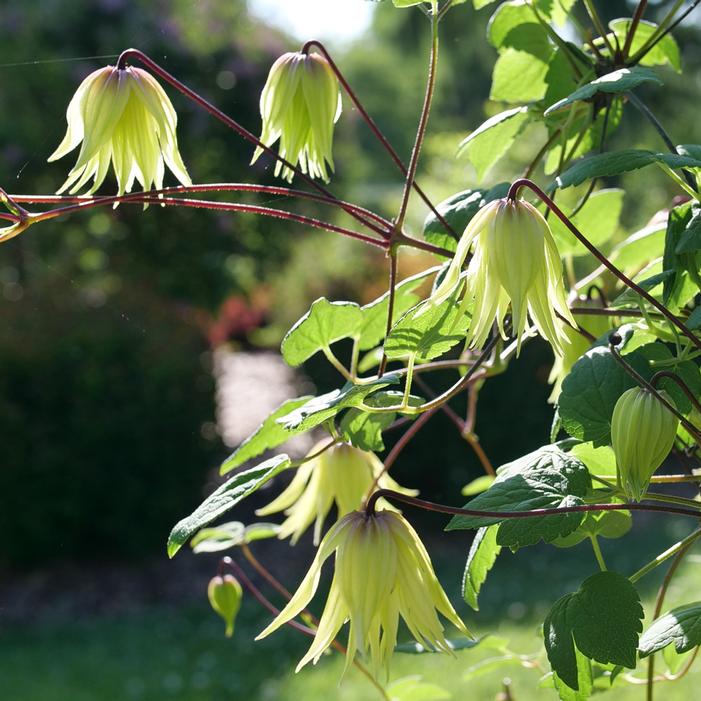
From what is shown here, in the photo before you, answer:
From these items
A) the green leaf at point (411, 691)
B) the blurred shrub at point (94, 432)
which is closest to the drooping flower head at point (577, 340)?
the green leaf at point (411, 691)

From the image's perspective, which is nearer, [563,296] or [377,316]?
[563,296]

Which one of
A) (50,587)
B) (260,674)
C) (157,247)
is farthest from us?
(157,247)

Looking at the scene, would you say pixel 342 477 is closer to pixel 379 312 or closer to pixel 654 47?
pixel 379 312

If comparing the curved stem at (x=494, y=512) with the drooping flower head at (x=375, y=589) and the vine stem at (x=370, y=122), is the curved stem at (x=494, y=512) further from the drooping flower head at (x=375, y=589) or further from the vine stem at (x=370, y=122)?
the vine stem at (x=370, y=122)

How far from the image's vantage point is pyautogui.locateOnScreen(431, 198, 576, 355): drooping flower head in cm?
45

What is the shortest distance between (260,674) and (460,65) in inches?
501

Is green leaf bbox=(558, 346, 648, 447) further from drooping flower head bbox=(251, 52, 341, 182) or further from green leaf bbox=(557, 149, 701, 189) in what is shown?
drooping flower head bbox=(251, 52, 341, 182)

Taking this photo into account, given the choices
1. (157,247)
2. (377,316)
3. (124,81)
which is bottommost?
(377,316)

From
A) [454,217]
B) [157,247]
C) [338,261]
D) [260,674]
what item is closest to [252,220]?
[157,247]

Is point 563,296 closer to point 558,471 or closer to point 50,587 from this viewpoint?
point 558,471

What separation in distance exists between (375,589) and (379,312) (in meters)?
0.22

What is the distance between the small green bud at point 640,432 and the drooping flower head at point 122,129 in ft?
0.86

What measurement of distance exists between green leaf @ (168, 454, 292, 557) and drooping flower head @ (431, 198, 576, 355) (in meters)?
0.12

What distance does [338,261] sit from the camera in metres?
6.64
